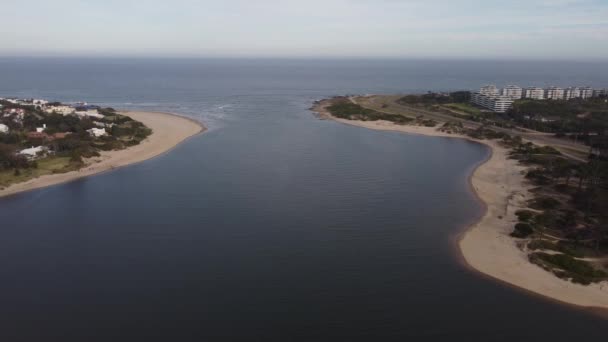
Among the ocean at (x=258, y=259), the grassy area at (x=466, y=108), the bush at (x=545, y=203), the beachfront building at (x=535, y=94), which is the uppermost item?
the beachfront building at (x=535, y=94)

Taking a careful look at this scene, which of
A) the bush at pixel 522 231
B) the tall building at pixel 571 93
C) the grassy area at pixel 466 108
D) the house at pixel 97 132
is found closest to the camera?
the bush at pixel 522 231

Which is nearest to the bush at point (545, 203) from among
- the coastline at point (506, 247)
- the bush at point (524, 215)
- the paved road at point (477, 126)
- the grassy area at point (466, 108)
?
the coastline at point (506, 247)

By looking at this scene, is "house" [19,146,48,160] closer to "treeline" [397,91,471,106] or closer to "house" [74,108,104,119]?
"house" [74,108,104,119]

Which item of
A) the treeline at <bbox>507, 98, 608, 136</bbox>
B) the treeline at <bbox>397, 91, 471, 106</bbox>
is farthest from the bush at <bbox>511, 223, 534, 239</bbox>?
the treeline at <bbox>397, 91, 471, 106</bbox>

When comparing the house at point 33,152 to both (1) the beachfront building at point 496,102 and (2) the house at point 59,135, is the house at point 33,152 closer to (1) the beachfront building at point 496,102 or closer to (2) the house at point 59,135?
(2) the house at point 59,135

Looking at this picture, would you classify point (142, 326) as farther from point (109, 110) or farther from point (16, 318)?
point (109, 110)
